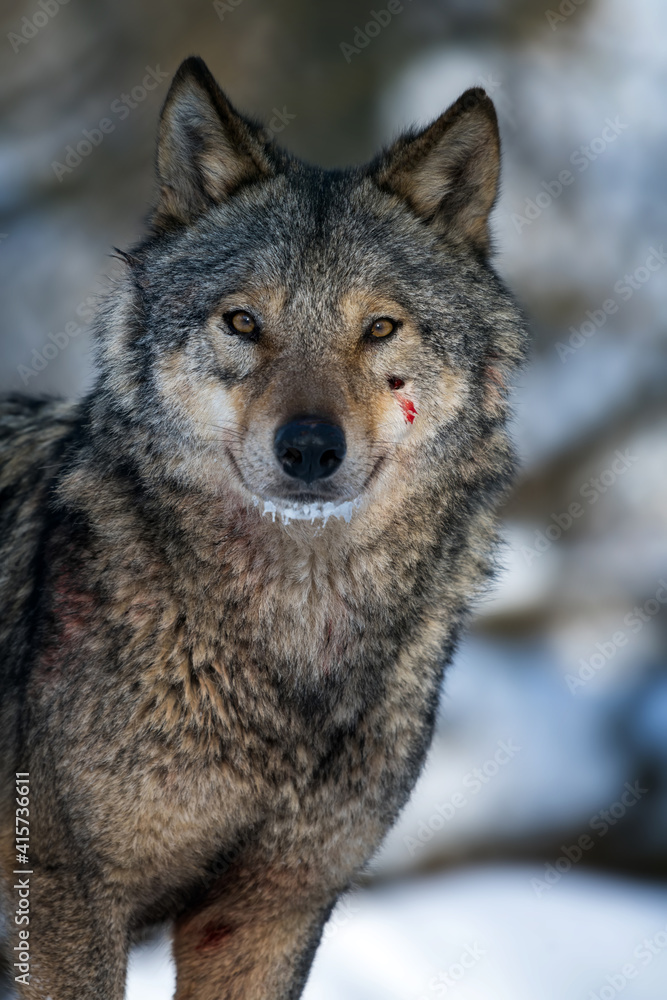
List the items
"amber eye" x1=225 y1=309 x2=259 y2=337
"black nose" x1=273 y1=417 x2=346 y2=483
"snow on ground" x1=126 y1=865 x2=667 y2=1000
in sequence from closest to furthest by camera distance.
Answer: "black nose" x1=273 y1=417 x2=346 y2=483 → "amber eye" x1=225 y1=309 x2=259 y2=337 → "snow on ground" x1=126 y1=865 x2=667 y2=1000

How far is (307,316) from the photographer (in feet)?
8.34

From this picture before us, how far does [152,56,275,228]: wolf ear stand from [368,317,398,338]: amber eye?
64 cm

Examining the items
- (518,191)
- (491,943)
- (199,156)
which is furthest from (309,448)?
(518,191)

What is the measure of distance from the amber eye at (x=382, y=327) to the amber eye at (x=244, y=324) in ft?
0.99

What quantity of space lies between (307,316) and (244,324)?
0.16 meters

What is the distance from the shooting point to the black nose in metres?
2.30

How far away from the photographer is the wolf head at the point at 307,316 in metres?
Result: 2.44

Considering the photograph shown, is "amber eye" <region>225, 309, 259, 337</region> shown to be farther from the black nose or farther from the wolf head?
the black nose

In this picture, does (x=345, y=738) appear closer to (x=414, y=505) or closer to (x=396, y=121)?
(x=414, y=505)

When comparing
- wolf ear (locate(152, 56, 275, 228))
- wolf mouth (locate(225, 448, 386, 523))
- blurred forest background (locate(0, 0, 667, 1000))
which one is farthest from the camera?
blurred forest background (locate(0, 0, 667, 1000))

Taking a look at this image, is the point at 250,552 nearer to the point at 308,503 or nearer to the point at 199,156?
the point at 308,503

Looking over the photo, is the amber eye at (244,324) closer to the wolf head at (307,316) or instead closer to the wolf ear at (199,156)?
the wolf head at (307,316)

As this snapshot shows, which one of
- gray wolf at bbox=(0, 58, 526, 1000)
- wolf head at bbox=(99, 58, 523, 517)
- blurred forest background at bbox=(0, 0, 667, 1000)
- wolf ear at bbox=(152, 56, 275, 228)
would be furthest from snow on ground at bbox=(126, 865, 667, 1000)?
wolf ear at bbox=(152, 56, 275, 228)

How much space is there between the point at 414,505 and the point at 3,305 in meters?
5.92
